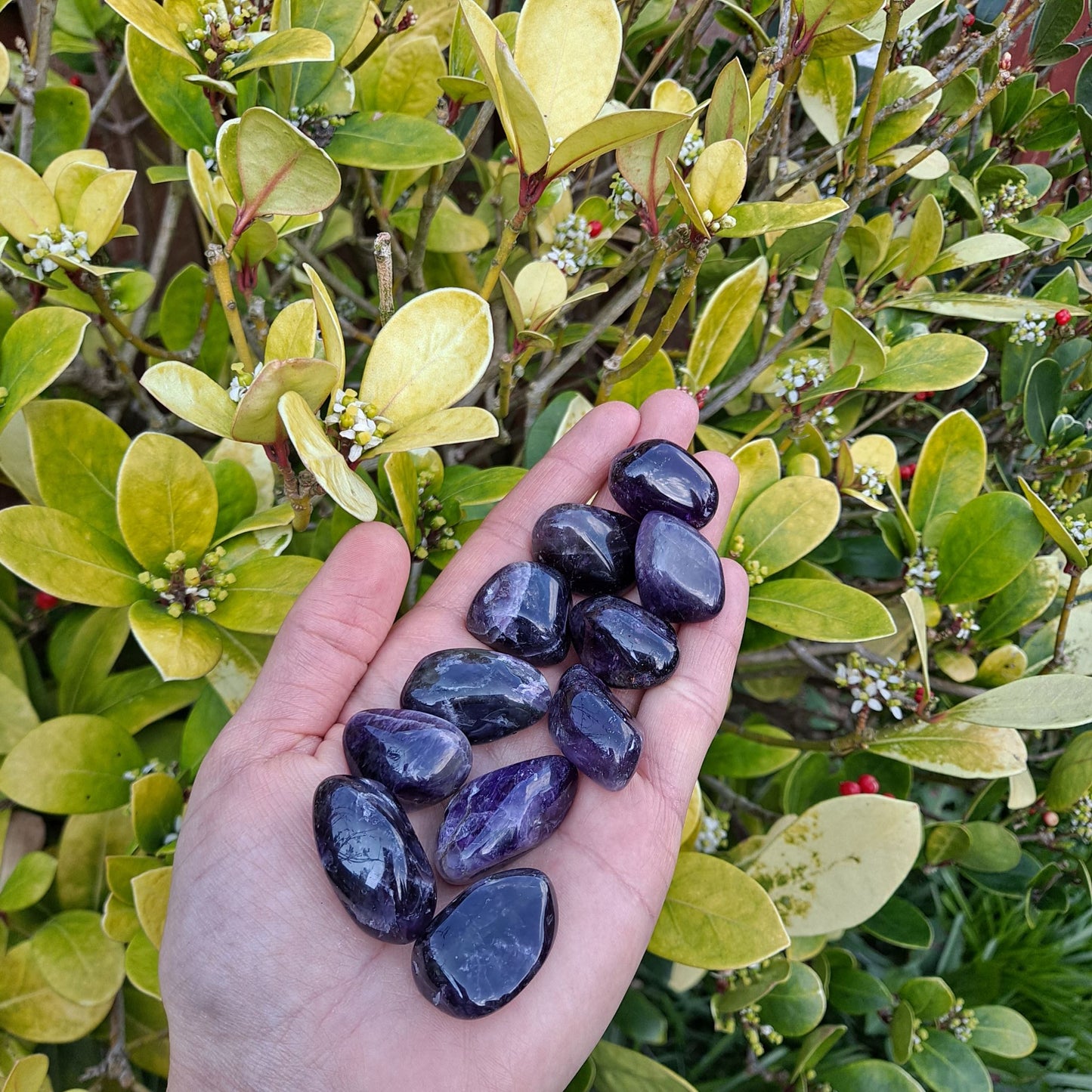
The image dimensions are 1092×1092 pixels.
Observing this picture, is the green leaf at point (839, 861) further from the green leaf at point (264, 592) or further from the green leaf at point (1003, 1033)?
the green leaf at point (264, 592)

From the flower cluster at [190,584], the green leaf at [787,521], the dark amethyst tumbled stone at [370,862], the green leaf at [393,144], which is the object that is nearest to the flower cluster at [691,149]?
the green leaf at [393,144]

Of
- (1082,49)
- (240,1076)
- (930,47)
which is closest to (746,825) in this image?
(240,1076)

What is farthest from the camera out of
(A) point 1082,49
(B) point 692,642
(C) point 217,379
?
(A) point 1082,49

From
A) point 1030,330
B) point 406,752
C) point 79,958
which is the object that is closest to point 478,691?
point 406,752

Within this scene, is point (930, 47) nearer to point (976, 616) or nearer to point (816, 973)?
point (976, 616)

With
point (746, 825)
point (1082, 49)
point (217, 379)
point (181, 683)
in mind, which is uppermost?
point (1082, 49)

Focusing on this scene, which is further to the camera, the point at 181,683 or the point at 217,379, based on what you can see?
the point at 217,379

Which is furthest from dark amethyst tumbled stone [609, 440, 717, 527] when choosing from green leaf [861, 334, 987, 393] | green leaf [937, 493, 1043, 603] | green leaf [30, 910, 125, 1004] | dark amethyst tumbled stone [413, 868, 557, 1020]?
green leaf [30, 910, 125, 1004]
